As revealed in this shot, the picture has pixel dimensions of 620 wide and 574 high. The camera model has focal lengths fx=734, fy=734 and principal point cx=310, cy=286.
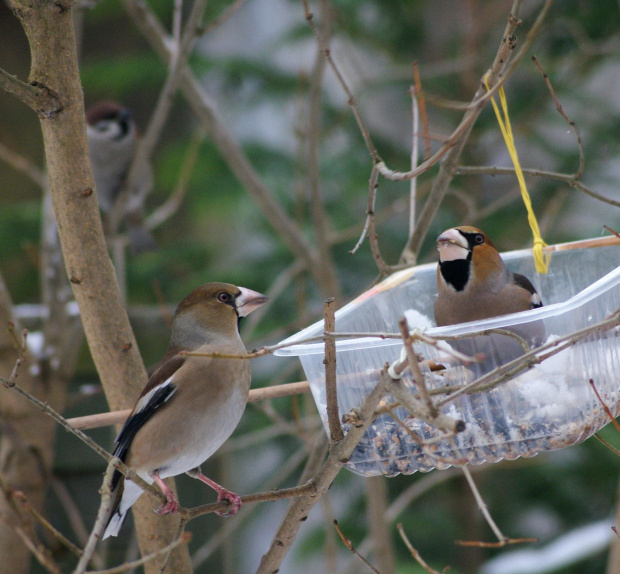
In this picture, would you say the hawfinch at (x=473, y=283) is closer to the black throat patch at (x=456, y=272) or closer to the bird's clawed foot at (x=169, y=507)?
the black throat patch at (x=456, y=272)

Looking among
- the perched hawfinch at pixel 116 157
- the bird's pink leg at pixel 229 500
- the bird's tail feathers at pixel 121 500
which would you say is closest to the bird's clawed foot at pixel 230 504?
the bird's pink leg at pixel 229 500

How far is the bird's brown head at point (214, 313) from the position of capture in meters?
2.03

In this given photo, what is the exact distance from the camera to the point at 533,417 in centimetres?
153

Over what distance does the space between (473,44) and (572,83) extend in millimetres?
682

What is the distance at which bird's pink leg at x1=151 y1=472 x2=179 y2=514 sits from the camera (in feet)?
5.35

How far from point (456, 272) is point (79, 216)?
972mm

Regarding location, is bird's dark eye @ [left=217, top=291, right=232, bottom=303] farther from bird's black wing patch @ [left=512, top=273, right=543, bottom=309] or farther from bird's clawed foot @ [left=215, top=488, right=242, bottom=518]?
bird's black wing patch @ [left=512, top=273, right=543, bottom=309]

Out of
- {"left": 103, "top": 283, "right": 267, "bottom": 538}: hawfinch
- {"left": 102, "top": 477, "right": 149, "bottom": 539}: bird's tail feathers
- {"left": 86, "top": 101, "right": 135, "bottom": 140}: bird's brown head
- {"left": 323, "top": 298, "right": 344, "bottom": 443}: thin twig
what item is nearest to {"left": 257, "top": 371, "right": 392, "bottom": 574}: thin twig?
{"left": 323, "top": 298, "right": 344, "bottom": 443}: thin twig

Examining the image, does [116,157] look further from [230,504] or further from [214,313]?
[230,504]

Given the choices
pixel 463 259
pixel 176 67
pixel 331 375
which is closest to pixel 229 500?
pixel 331 375

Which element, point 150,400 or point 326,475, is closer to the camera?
point 326,475

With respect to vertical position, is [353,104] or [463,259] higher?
[353,104]

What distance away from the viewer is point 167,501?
4.93ft

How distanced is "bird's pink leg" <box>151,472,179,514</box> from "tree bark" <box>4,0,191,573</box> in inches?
2.0
